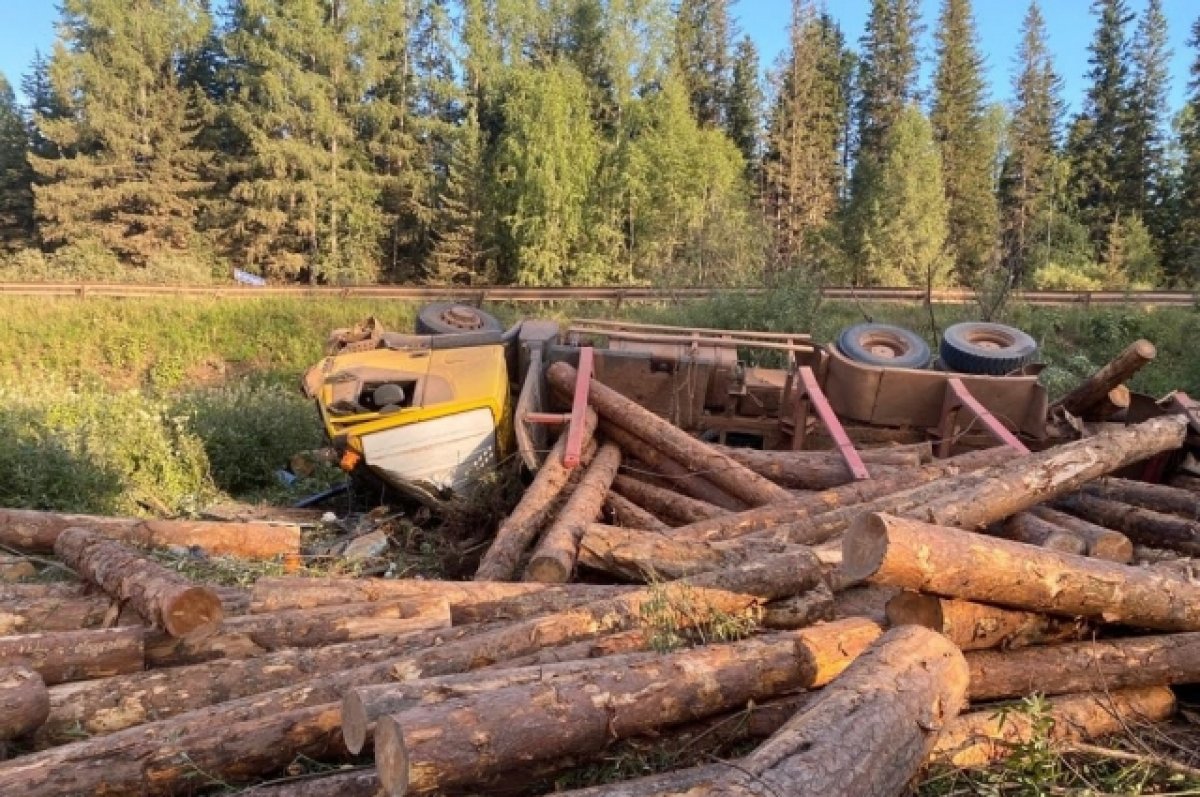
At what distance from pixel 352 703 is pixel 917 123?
142 ft

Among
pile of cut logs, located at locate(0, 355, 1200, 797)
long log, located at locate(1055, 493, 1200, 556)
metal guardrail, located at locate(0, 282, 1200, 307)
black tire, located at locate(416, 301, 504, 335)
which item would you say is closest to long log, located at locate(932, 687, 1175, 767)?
pile of cut logs, located at locate(0, 355, 1200, 797)

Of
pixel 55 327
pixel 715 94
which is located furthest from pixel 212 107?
pixel 715 94

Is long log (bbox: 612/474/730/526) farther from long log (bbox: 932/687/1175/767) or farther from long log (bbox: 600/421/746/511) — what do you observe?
long log (bbox: 932/687/1175/767)

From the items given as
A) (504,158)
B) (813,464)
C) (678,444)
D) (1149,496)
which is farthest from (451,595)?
(504,158)

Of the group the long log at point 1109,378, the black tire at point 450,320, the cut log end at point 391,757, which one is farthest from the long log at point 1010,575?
the black tire at point 450,320

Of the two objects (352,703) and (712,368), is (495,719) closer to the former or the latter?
(352,703)

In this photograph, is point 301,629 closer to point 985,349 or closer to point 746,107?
point 985,349

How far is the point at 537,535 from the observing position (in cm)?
671

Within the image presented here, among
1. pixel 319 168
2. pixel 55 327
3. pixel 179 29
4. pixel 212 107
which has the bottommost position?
pixel 55 327

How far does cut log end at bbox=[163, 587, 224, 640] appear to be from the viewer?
4.02 metres

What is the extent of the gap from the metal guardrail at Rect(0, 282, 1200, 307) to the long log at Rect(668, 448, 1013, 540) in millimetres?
12756

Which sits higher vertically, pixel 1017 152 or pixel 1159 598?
pixel 1017 152

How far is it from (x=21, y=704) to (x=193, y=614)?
32.5 inches

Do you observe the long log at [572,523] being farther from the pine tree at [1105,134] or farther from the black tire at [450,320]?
the pine tree at [1105,134]
